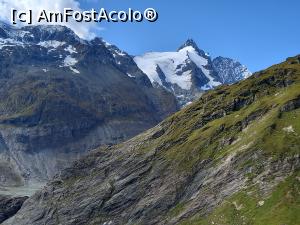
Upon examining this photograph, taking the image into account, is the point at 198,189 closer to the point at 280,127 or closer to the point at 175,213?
the point at 175,213

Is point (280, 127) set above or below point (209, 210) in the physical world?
above

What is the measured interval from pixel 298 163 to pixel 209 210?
1184 inches

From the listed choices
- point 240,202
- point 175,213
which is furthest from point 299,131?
point 175,213

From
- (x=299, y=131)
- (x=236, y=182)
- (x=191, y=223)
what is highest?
(x=299, y=131)

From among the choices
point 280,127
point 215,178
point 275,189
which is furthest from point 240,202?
point 280,127

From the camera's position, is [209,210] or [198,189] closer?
[209,210]

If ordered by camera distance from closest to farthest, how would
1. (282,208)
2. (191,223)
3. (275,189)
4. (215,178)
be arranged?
(282,208), (275,189), (191,223), (215,178)

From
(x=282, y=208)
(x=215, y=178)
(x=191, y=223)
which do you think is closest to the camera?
(x=282, y=208)

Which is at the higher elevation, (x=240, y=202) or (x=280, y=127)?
(x=280, y=127)

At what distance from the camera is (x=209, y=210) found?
182250 mm

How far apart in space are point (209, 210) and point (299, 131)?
39.0 m

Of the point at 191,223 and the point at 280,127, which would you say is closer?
the point at 191,223

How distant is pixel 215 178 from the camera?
195750mm

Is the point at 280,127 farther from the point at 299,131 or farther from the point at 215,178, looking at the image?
the point at 215,178
